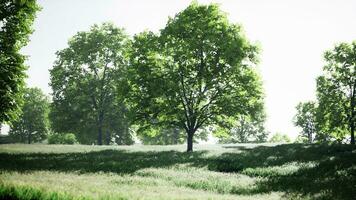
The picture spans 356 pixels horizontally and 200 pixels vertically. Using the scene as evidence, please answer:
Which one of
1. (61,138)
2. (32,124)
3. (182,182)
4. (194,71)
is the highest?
(194,71)

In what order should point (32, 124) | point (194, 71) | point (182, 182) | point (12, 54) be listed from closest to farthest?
point (182, 182) → point (12, 54) → point (194, 71) → point (32, 124)

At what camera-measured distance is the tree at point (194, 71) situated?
98.8ft

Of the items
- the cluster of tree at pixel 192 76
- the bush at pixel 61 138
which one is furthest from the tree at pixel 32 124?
the cluster of tree at pixel 192 76

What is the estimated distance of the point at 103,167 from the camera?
18.7 metres

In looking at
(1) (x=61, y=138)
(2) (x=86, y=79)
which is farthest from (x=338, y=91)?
(1) (x=61, y=138)

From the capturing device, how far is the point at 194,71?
31188 mm

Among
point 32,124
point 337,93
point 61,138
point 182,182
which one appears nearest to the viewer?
point 182,182

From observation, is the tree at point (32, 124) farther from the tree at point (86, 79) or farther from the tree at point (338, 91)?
the tree at point (338, 91)

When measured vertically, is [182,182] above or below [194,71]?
below

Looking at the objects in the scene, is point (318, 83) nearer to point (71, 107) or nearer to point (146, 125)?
point (146, 125)

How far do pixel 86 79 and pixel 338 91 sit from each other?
34258mm

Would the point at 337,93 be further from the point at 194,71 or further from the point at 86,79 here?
the point at 86,79

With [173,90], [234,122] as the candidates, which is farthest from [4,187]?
[234,122]

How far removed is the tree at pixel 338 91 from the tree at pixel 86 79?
2671 cm
